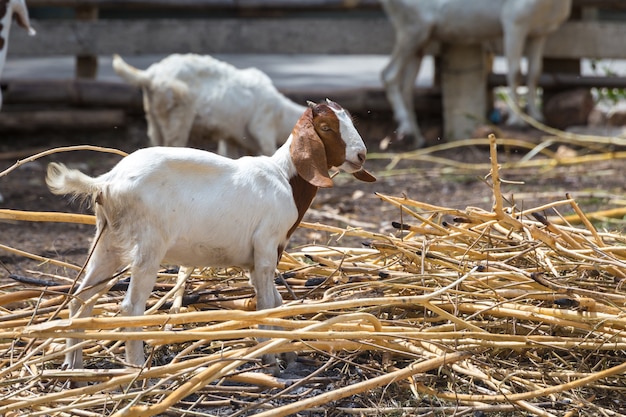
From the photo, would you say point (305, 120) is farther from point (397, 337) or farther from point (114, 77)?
point (114, 77)

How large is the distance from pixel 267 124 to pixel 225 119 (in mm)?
299

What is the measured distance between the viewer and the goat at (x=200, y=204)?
8.48 feet

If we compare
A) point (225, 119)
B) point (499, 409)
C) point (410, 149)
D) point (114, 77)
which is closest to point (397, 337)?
point (499, 409)

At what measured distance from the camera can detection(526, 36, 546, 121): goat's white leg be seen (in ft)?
29.5

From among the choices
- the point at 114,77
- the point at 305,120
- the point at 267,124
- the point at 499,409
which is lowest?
the point at 114,77

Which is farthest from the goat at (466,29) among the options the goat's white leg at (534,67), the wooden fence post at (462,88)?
the wooden fence post at (462,88)

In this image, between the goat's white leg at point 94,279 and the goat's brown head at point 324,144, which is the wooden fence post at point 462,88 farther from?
the goat's white leg at point 94,279

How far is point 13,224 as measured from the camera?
564 centimetres

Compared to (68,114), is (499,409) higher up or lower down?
higher up

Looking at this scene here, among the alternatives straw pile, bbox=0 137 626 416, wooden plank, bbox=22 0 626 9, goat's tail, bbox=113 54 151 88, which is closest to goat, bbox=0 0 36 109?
goat's tail, bbox=113 54 151 88

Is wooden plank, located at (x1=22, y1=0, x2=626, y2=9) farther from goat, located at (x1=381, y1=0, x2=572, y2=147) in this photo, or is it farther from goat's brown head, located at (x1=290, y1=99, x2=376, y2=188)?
goat's brown head, located at (x1=290, y1=99, x2=376, y2=188)

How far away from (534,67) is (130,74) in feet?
13.9

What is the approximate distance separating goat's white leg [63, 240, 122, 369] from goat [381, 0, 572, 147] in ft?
20.6

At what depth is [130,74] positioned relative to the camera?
6.16 m
